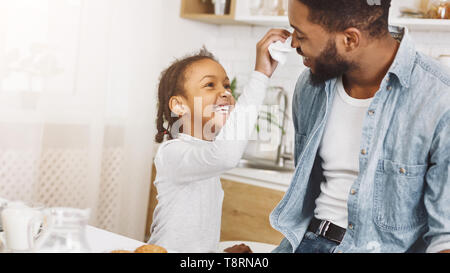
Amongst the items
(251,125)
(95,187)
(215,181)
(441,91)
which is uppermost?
(441,91)

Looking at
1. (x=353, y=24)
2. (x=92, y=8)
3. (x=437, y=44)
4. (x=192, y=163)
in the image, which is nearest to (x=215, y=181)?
(x=192, y=163)

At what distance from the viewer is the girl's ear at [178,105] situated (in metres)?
1.26

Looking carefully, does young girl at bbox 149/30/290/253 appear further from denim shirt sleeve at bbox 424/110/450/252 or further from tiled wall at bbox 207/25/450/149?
tiled wall at bbox 207/25/450/149

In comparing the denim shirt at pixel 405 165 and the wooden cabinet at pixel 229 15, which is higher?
the wooden cabinet at pixel 229 15

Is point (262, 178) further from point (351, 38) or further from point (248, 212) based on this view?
point (351, 38)

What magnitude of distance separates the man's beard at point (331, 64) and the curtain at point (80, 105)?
1.17 meters

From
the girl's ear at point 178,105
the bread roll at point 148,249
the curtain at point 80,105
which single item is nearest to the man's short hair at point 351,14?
the girl's ear at point 178,105

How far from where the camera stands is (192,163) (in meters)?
1.08

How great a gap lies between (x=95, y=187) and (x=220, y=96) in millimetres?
1025

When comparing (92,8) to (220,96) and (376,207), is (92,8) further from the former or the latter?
(376,207)

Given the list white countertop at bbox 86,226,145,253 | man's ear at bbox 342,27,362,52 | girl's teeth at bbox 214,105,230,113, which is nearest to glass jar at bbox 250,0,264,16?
girl's teeth at bbox 214,105,230,113

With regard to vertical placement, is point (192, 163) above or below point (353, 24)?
below

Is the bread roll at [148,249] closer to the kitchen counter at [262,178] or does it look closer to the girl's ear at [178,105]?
→ the girl's ear at [178,105]

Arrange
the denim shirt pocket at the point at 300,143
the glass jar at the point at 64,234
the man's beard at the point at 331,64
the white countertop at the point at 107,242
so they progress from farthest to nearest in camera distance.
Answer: the denim shirt pocket at the point at 300,143, the man's beard at the point at 331,64, the white countertop at the point at 107,242, the glass jar at the point at 64,234
